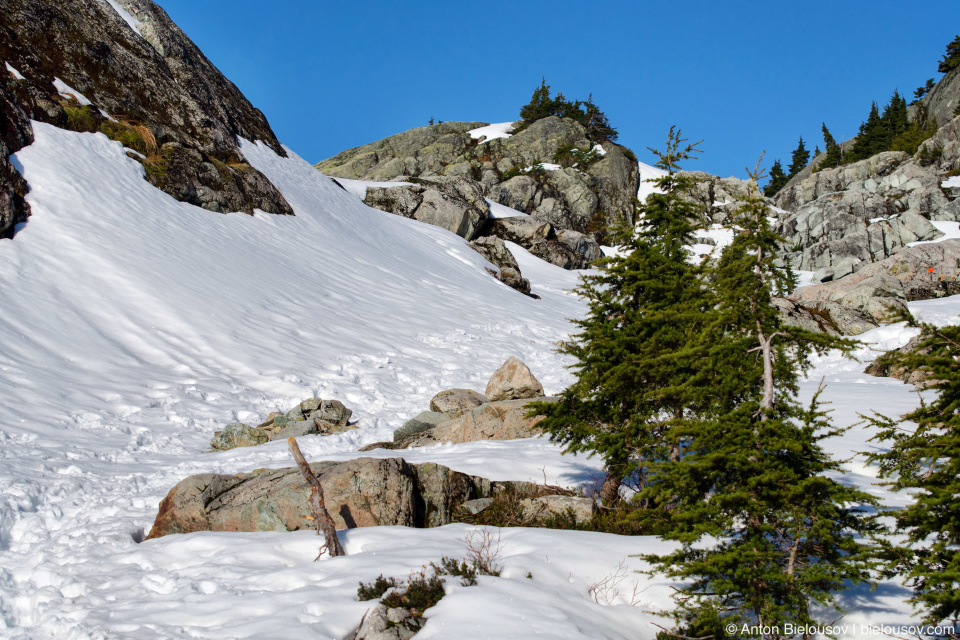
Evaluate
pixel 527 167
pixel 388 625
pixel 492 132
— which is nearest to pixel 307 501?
pixel 388 625

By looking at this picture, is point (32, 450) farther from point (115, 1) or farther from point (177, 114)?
point (115, 1)

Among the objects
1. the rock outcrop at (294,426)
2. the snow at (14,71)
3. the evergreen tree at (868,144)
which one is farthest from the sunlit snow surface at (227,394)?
the evergreen tree at (868,144)

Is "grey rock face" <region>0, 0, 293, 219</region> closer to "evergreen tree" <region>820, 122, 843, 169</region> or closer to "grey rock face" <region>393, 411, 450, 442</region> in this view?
"grey rock face" <region>393, 411, 450, 442</region>

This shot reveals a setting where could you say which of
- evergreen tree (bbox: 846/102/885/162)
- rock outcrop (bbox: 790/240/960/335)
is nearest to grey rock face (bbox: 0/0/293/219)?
rock outcrop (bbox: 790/240/960/335)

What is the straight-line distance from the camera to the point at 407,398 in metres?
18.9

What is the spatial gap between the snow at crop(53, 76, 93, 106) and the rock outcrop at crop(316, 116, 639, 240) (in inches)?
1622

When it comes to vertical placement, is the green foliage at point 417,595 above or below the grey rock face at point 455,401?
below

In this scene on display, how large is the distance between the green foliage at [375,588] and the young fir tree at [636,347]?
4.05 metres

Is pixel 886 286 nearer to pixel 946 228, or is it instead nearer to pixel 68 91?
pixel 946 228

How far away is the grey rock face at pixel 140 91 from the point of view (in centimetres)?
2656

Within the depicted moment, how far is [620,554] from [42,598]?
7233 mm

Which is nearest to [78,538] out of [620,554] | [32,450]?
[32,450]

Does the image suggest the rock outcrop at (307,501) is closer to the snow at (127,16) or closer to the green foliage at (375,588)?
the green foliage at (375,588)

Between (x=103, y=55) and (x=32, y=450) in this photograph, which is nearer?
(x=32, y=450)
